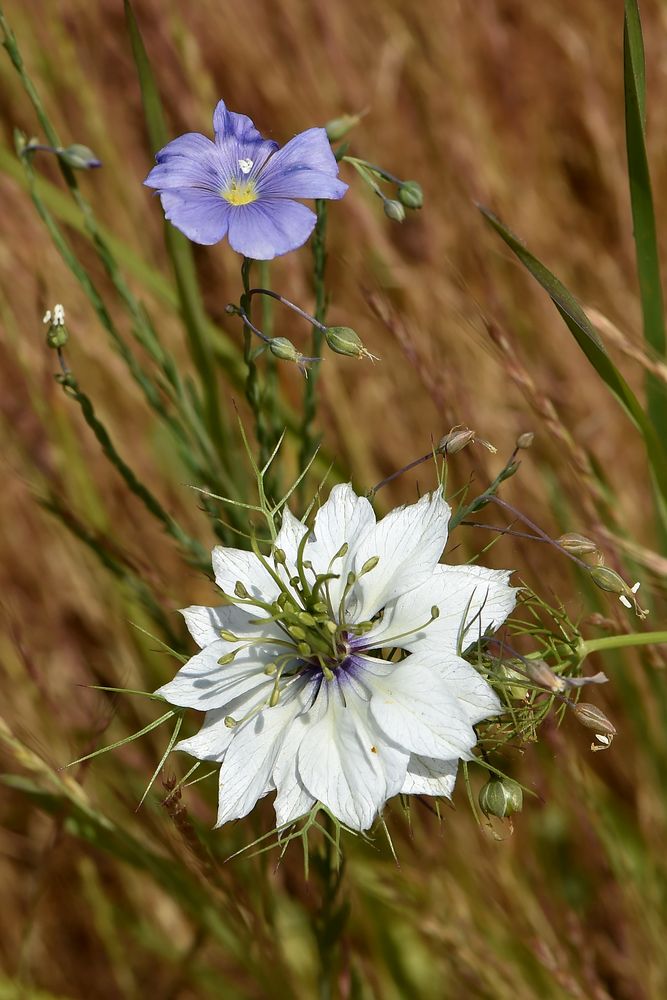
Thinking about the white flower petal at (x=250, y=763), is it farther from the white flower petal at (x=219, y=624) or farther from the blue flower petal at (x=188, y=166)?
the blue flower petal at (x=188, y=166)

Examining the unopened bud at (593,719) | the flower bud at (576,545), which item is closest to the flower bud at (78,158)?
the flower bud at (576,545)

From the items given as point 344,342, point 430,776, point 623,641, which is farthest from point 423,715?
point 344,342

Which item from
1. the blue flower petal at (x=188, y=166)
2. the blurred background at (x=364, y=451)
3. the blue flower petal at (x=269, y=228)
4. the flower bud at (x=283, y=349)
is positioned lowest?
the blurred background at (x=364, y=451)

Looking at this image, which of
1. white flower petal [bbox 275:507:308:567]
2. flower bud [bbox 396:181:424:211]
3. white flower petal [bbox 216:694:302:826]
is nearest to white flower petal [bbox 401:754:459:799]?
white flower petal [bbox 216:694:302:826]

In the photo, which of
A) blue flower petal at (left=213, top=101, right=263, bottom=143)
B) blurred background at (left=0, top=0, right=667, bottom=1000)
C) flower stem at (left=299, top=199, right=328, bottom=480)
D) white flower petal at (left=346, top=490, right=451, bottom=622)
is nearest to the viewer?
white flower petal at (left=346, top=490, right=451, bottom=622)

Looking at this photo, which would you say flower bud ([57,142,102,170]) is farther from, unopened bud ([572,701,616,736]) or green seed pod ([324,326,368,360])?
unopened bud ([572,701,616,736])

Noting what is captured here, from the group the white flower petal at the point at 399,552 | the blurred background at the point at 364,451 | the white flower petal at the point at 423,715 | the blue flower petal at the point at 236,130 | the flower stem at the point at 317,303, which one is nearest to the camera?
the white flower petal at the point at 423,715

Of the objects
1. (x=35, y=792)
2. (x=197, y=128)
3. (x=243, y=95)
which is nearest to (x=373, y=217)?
(x=197, y=128)
